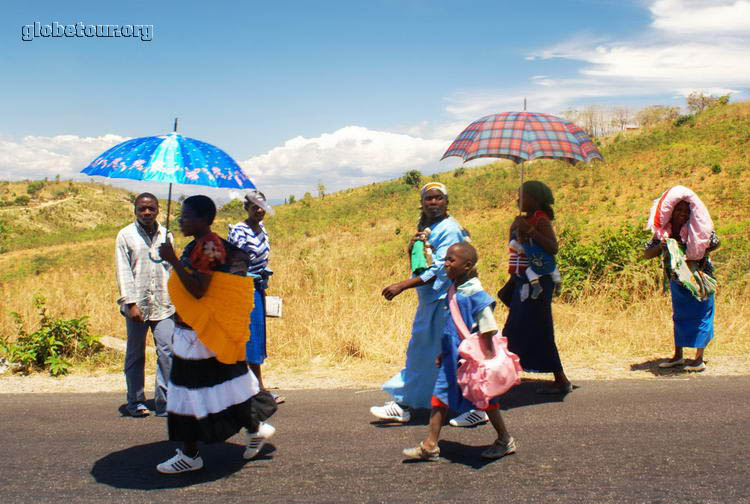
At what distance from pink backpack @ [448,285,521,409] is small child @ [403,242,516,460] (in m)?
0.06

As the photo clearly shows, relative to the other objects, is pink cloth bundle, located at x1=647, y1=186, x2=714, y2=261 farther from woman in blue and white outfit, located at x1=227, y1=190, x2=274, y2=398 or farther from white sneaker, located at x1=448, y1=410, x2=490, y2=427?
woman in blue and white outfit, located at x1=227, y1=190, x2=274, y2=398

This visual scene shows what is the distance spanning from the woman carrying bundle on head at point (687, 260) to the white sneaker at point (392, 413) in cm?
309

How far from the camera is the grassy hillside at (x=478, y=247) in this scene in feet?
24.7

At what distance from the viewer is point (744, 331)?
7570mm

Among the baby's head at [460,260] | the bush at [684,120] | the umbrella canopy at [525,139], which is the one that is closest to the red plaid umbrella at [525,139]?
the umbrella canopy at [525,139]

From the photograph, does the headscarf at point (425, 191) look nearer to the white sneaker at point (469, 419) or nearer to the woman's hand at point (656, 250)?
the white sneaker at point (469, 419)

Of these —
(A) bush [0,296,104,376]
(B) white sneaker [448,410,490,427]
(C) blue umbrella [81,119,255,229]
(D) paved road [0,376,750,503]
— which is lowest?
(D) paved road [0,376,750,503]

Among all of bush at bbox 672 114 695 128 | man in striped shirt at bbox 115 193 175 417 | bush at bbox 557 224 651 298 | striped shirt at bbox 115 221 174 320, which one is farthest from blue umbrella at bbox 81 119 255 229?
bush at bbox 672 114 695 128

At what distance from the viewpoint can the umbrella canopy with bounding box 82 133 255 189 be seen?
4016 millimetres

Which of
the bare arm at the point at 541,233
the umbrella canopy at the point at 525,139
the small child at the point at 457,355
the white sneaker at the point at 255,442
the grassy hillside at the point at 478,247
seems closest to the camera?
the small child at the point at 457,355

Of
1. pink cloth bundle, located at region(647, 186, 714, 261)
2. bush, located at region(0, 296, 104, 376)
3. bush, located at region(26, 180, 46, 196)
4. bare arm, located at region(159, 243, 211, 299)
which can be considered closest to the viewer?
bare arm, located at region(159, 243, 211, 299)

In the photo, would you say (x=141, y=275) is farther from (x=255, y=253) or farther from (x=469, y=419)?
(x=469, y=419)

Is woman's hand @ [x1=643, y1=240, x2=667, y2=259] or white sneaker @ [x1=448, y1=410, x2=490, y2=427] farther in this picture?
woman's hand @ [x1=643, y1=240, x2=667, y2=259]

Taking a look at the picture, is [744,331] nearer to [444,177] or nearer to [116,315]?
[116,315]
